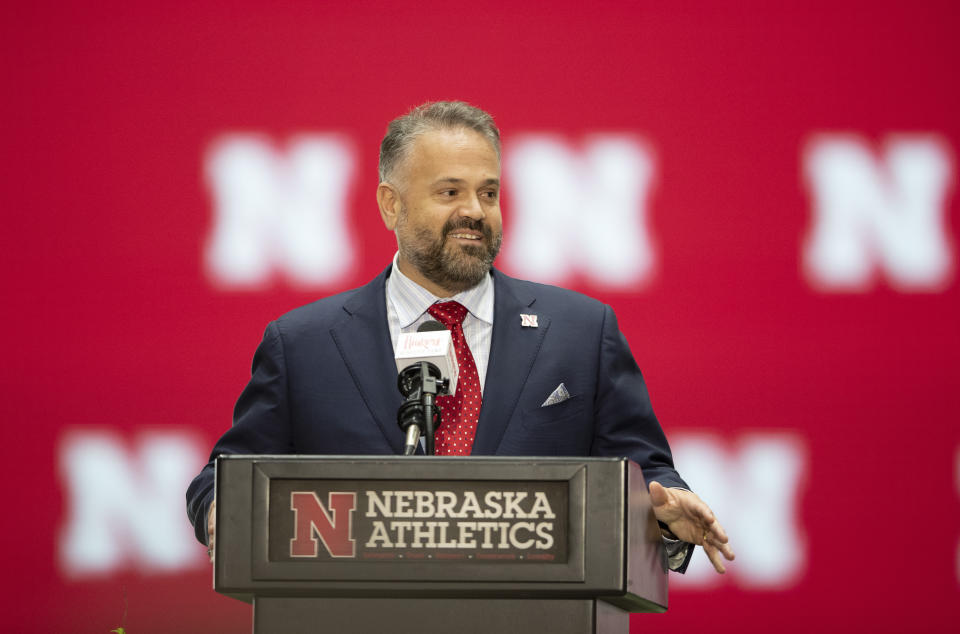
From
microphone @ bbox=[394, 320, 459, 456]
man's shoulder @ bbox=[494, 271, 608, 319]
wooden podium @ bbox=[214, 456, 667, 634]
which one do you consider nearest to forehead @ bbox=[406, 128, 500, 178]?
man's shoulder @ bbox=[494, 271, 608, 319]

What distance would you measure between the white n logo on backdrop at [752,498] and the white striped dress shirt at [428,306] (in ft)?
4.25

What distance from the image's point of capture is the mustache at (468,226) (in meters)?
2.10

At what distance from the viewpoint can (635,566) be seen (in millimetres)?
1323

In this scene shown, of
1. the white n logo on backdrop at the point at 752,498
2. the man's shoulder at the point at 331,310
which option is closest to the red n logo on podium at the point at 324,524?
the man's shoulder at the point at 331,310

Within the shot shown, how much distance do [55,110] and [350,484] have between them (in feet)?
8.14

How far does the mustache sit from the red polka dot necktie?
173 millimetres

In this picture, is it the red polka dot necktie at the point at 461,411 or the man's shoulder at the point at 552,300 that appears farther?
the man's shoulder at the point at 552,300

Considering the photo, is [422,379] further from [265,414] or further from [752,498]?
[752,498]

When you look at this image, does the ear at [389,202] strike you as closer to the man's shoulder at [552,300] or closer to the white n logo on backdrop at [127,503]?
the man's shoulder at [552,300]

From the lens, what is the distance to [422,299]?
215 cm

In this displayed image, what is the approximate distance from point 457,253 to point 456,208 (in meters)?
0.08

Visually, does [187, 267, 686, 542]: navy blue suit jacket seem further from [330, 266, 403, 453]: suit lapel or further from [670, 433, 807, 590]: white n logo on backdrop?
[670, 433, 807, 590]: white n logo on backdrop

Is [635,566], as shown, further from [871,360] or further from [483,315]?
[871,360]

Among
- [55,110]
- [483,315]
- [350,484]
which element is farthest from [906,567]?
[55,110]
